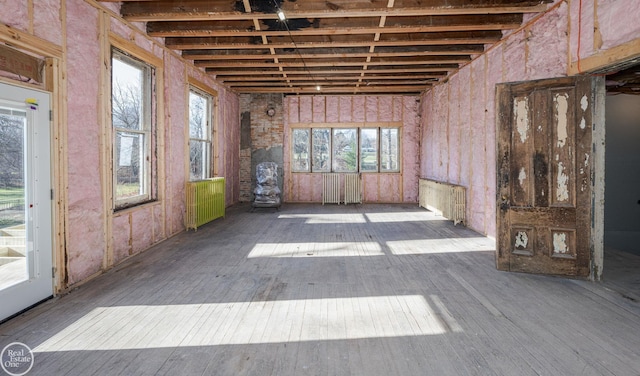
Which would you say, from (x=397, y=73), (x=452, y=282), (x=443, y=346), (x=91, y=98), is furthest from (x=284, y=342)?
(x=397, y=73)

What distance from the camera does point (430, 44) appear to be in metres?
5.95

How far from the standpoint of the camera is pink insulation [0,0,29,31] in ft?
9.39

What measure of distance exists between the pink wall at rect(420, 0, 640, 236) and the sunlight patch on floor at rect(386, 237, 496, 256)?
0.49 meters

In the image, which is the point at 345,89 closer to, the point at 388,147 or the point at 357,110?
the point at 357,110

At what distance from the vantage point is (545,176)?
12.9 feet

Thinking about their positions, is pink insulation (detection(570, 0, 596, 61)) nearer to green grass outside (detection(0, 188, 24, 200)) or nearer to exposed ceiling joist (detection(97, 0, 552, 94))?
exposed ceiling joist (detection(97, 0, 552, 94))

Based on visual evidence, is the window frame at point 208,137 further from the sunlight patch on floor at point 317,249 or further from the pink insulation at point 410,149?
the pink insulation at point 410,149

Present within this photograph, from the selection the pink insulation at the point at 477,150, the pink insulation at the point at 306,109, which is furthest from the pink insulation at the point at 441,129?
the pink insulation at the point at 306,109

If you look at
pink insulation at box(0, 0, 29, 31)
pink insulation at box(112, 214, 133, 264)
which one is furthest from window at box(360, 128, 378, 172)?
pink insulation at box(0, 0, 29, 31)

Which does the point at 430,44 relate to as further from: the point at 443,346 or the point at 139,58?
the point at 443,346

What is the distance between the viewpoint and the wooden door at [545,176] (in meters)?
3.75

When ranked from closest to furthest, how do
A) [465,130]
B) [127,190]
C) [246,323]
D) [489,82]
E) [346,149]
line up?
1. [246,323]
2. [127,190]
3. [489,82]
4. [465,130]
5. [346,149]

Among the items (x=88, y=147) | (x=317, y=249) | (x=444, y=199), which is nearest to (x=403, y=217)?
(x=444, y=199)

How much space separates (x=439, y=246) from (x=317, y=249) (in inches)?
74.8
